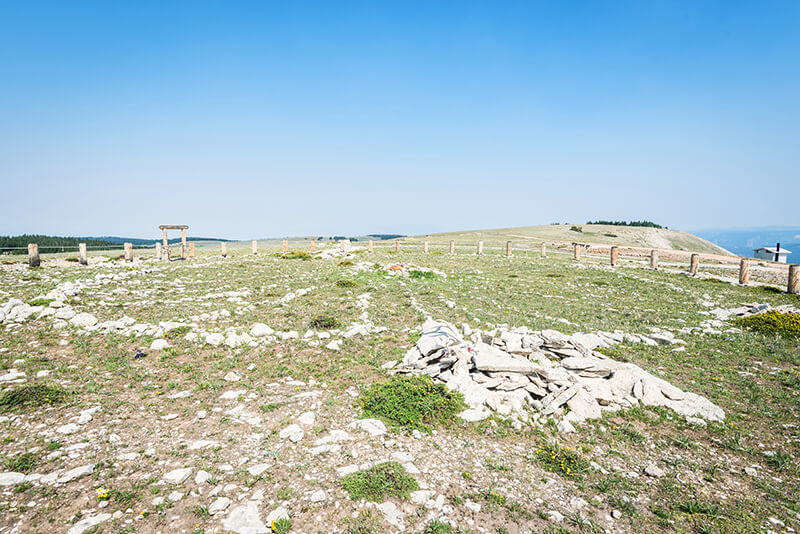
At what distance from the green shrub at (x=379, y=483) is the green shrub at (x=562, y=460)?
8.18 ft

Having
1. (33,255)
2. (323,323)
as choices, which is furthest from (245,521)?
(33,255)

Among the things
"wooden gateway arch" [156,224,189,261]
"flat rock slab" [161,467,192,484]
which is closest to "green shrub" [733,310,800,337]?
"flat rock slab" [161,467,192,484]

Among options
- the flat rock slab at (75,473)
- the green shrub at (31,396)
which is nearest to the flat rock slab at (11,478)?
the flat rock slab at (75,473)

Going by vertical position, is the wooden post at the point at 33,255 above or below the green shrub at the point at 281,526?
above

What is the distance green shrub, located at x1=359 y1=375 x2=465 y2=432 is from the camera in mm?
7609

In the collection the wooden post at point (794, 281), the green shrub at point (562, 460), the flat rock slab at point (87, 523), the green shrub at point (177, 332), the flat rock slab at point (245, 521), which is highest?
the wooden post at point (794, 281)

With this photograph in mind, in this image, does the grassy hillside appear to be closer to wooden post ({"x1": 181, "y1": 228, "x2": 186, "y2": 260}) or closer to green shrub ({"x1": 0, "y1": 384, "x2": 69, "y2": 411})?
wooden post ({"x1": 181, "y1": 228, "x2": 186, "y2": 260})

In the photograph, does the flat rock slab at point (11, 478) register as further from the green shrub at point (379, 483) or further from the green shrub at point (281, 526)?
the green shrub at point (379, 483)

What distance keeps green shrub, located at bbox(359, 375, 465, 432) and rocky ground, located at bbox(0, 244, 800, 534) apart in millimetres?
283

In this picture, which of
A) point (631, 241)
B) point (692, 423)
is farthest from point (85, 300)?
point (631, 241)

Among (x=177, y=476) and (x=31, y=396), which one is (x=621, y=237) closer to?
(x=177, y=476)

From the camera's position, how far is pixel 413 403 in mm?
7957

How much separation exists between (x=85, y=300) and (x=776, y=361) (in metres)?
24.6

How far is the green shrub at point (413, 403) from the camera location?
7.61 meters
